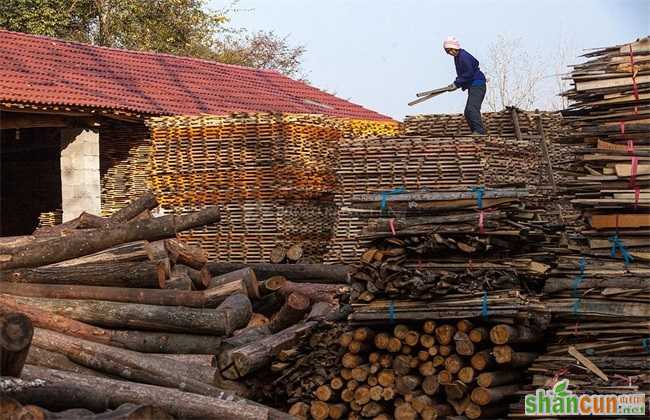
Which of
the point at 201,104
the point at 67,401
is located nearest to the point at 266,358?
the point at 67,401

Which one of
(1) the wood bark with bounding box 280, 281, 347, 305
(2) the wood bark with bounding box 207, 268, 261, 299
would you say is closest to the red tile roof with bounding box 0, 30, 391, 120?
(2) the wood bark with bounding box 207, 268, 261, 299

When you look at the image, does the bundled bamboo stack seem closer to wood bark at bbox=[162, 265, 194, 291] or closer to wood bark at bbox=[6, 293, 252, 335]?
wood bark at bbox=[6, 293, 252, 335]

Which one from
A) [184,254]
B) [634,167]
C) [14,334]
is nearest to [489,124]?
[184,254]

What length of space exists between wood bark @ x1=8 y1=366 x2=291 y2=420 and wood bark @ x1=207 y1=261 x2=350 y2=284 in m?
5.53

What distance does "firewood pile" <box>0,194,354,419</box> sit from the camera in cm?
917

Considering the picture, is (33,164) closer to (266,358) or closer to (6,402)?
(266,358)

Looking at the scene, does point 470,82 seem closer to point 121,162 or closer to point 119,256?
point 119,256

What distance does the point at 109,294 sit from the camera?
11.8 meters

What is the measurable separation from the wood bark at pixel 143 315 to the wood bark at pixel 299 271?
3555mm

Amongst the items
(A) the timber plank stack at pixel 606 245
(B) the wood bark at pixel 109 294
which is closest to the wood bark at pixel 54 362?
(B) the wood bark at pixel 109 294

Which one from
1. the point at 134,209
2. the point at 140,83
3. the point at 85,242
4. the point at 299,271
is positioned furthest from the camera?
the point at 140,83

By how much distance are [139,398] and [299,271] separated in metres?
6.31

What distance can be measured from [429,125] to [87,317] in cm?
846

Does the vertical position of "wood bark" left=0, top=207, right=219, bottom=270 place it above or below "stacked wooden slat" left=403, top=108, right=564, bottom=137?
below
